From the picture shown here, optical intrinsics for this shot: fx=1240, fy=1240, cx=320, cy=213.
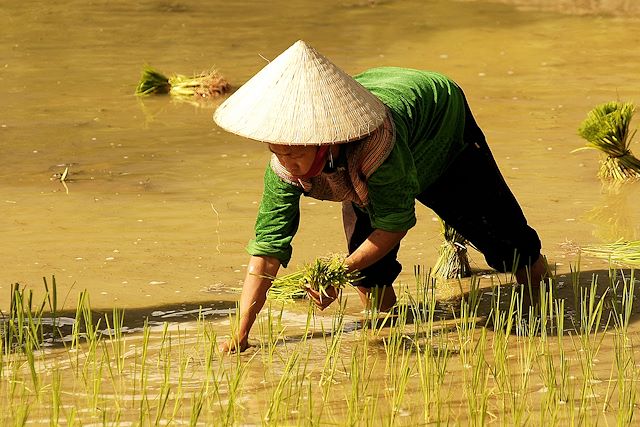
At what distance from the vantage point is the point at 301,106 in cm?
363

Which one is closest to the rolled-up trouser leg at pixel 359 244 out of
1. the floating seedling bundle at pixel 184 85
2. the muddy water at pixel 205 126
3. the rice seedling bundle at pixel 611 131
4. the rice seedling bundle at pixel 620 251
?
the muddy water at pixel 205 126

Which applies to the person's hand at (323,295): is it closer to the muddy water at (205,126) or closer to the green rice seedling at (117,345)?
the green rice seedling at (117,345)

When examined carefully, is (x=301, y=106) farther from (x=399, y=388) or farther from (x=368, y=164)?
Result: (x=399, y=388)

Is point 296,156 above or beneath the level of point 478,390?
above

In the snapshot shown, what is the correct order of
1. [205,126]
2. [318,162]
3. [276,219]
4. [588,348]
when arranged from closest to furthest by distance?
[318,162], [588,348], [276,219], [205,126]

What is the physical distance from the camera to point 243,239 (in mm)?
5598

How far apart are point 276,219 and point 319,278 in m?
0.29

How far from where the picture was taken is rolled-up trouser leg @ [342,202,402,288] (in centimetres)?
447

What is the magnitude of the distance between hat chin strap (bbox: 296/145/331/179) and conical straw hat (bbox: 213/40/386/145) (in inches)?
5.4

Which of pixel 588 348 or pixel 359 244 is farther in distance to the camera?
pixel 359 244

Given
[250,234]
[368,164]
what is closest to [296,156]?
[368,164]

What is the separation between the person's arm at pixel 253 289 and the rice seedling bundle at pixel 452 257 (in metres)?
1.11

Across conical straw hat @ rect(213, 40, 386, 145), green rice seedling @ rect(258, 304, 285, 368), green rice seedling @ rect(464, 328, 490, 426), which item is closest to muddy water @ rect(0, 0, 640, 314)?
green rice seedling @ rect(258, 304, 285, 368)

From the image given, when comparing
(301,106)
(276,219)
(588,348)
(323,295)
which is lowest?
(588,348)
